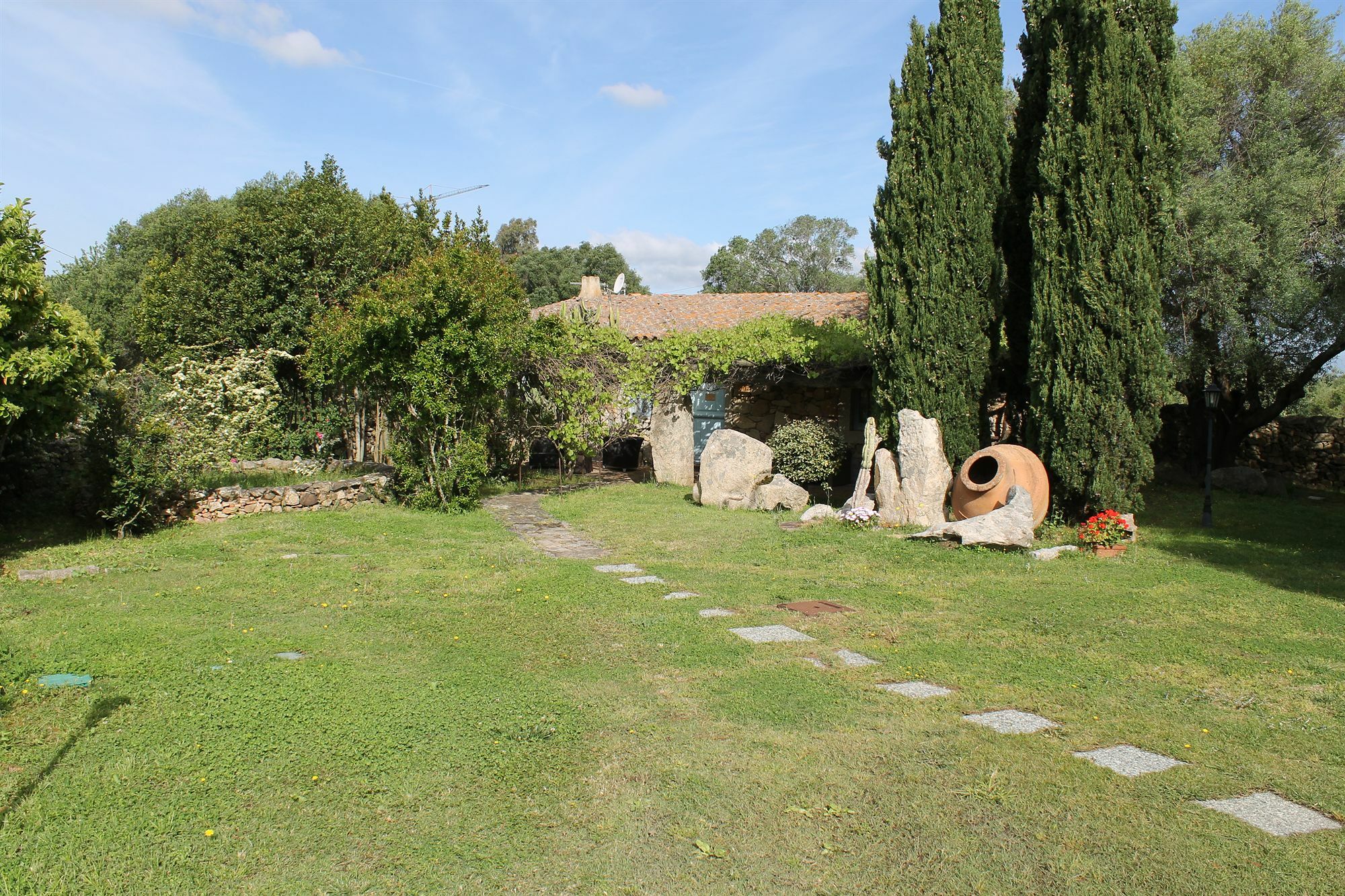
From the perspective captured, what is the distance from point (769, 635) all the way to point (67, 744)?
4.24 metres

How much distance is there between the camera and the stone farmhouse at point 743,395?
16594 millimetres

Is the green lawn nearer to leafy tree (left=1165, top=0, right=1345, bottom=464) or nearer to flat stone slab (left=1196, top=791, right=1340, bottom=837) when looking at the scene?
flat stone slab (left=1196, top=791, right=1340, bottom=837)

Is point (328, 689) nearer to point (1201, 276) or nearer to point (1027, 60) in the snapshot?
point (1027, 60)

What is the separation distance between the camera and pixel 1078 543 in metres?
9.95

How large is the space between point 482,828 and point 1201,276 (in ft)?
47.6

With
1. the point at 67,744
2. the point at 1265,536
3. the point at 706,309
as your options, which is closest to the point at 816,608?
the point at 67,744

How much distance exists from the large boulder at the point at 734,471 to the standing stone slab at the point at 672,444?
2914 millimetres

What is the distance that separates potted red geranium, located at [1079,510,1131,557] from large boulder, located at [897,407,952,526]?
1963mm

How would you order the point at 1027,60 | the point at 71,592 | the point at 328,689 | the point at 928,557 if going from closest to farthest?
the point at 328,689
the point at 71,592
the point at 928,557
the point at 1027,60

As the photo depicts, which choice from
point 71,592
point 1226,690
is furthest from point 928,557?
point 71,592

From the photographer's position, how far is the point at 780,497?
13.1 metres

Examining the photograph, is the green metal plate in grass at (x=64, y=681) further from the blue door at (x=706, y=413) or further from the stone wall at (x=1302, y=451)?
the stone wall at (x=1302, y=451)

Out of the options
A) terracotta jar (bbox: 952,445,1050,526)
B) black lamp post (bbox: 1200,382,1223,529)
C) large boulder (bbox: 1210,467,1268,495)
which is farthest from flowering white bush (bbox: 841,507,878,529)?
large boulder (bbox: 1210,467,1268,495)

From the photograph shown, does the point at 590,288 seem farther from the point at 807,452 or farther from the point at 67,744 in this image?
the point at 67,744
